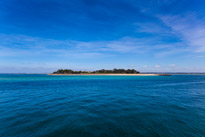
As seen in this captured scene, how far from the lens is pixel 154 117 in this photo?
9.57m

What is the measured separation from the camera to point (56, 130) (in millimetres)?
7262

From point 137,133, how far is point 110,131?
6.87 ft

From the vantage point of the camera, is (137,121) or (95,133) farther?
(137,121)

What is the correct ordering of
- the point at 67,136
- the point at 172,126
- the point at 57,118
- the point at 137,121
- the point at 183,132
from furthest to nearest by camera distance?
the point at 57,118, the point at 137,121, the point at 172,126, the point at 183,132, the point at 67,136

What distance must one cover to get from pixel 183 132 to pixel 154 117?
2.62 metres

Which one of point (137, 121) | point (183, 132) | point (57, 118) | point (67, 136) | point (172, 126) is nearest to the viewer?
point (67, 136)

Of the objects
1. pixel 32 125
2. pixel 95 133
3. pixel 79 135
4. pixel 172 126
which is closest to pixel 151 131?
pixel 172 126

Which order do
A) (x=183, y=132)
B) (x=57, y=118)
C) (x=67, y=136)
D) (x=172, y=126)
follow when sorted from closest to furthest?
(x=67, y=136) < (x=183, y=132) < (x=172, y=126) < (x=57, y=118)

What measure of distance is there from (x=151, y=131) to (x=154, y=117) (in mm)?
2887

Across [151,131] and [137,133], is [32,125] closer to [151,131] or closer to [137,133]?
[137,133]

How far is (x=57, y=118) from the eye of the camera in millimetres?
9391

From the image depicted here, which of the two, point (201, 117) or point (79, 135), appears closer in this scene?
point (79, 135)

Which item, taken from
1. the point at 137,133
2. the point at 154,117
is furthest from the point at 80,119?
the point at 154,117

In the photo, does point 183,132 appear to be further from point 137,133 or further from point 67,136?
point 67,136
